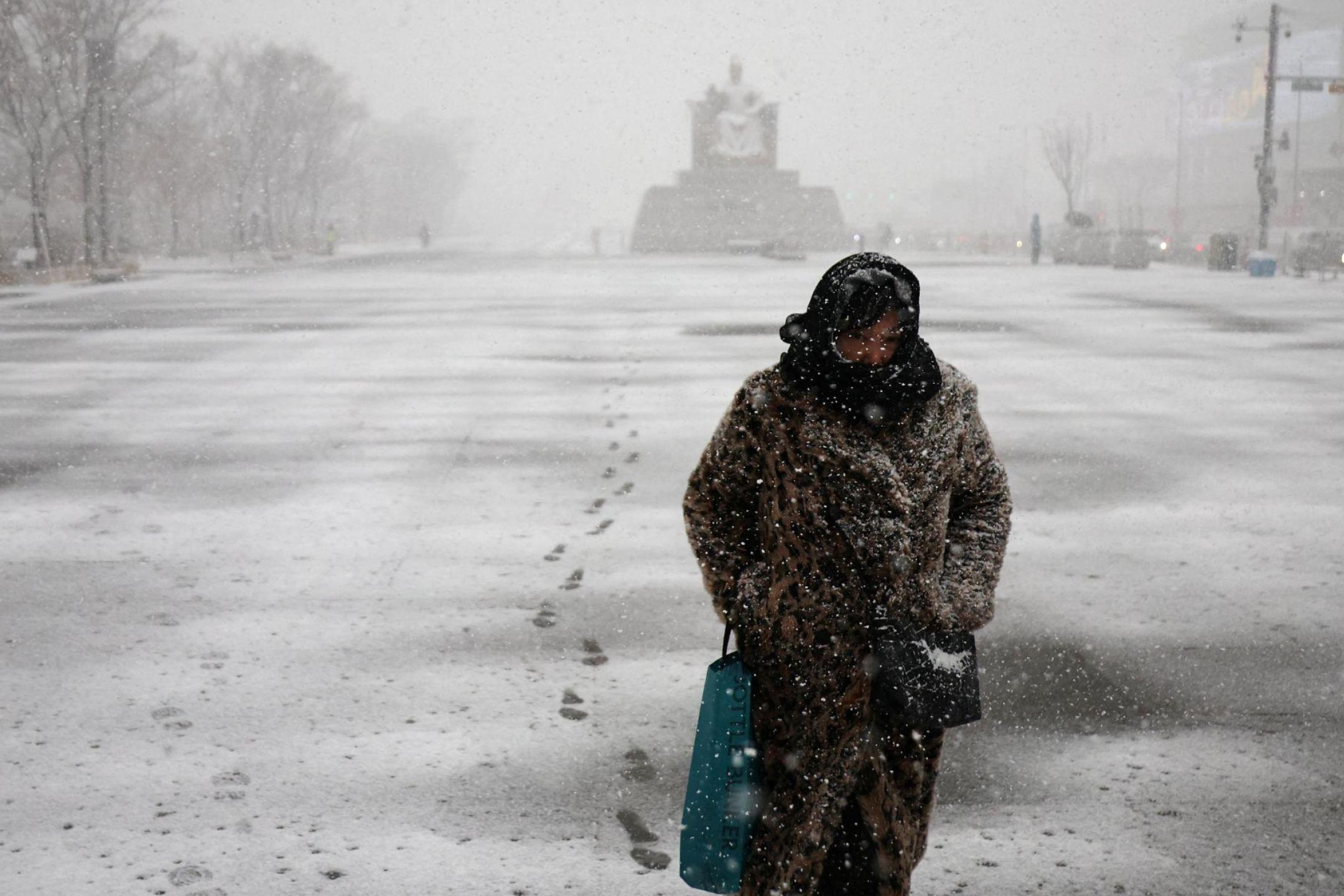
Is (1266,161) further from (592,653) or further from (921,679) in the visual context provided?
(921,679)

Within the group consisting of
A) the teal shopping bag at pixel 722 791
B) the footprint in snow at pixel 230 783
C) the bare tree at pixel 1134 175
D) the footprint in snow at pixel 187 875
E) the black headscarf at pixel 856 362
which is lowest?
the footprint in snow at pixel 230 783

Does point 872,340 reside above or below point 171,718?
above

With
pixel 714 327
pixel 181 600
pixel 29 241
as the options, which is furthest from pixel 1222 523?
pixel 29 241

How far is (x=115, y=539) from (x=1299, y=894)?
6.65 metres

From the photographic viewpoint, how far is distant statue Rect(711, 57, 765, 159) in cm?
7662

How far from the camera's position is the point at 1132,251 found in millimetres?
40938

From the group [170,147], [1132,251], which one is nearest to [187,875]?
[1132,251]

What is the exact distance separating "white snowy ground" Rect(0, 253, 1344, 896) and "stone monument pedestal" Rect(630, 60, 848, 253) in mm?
59225

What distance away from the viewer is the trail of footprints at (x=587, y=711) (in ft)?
14.2

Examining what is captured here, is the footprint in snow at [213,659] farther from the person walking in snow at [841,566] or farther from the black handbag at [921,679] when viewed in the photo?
the black handbag at [921,679]

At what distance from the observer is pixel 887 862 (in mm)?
2986

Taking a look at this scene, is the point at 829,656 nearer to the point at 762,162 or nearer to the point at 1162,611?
the point at 1162,611

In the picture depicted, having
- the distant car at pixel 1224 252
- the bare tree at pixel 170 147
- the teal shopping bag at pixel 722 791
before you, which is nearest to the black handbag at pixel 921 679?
the teal shopping bag at pixel 722 791

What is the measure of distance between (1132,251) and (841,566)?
40325mm
